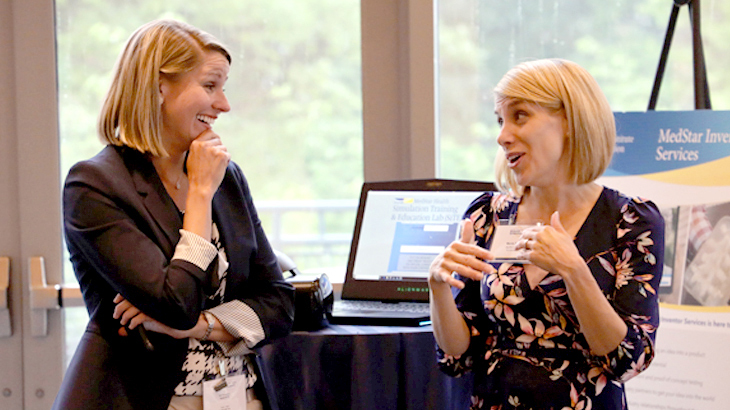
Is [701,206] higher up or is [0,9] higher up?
[0,9]

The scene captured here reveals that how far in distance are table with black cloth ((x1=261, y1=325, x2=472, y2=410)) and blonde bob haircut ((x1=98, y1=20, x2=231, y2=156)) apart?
84 centimetres

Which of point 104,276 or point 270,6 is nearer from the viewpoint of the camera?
point 104,276

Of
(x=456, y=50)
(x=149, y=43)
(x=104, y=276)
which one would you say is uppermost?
(x=456, y=50)

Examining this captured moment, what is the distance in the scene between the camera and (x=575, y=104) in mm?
1451

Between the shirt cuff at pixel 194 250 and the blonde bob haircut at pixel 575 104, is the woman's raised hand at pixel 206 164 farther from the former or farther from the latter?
the blonde bob haircut at pixel 575 104

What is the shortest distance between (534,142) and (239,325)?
81 centimetres

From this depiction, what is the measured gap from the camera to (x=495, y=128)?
3.05m

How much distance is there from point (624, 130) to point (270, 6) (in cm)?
166

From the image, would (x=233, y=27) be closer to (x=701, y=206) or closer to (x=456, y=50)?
(x=456, y=50)

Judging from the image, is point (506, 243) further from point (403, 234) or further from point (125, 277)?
point (403, 234)

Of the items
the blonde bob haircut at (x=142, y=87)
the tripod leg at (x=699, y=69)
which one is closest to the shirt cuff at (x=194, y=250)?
the blonde bob haircut at (x=142, y=87)

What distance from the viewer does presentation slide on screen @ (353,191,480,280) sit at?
7.97 ft

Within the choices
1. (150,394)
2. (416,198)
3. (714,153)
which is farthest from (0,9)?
(714,153)

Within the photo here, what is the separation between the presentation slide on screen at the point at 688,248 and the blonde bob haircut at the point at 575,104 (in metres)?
1.15
